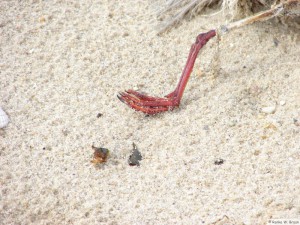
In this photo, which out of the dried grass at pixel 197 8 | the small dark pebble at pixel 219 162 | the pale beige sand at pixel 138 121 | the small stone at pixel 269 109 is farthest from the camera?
the dried grass at pixel 197 8

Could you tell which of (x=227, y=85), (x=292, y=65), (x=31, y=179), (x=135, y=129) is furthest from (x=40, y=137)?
(x=292, y=65)

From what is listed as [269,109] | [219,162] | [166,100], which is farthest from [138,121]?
[269,109]

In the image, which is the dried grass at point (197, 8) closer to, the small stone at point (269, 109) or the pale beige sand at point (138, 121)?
the pale beige sand at point (138, 121)

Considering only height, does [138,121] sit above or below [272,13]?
below

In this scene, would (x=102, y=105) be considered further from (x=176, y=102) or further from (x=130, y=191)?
(x=130, y=191)

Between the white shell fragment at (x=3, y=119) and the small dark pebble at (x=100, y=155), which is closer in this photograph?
the small dark pebble at (x=100, y=155)

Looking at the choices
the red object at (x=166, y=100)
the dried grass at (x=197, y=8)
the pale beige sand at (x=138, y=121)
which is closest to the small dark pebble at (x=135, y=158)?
the pale beige sand at (x=138, y=121)

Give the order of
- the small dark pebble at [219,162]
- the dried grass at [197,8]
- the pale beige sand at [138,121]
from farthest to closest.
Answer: the dried grass at [197,8], the small dark pebble at [219,162], the pale beige sand at [138,121]

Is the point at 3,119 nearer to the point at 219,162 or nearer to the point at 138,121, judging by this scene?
the point at 138,121
